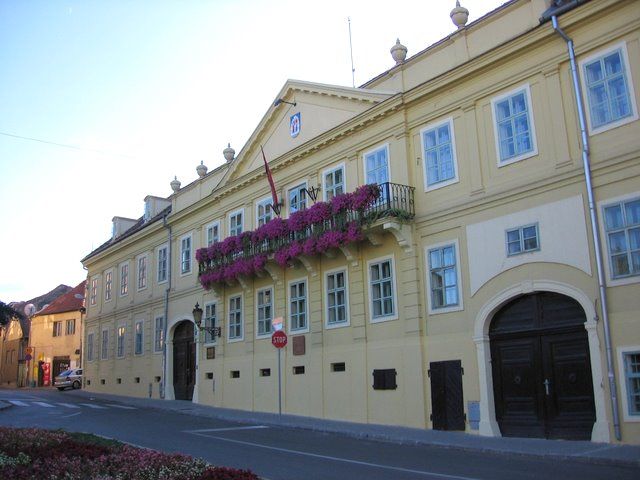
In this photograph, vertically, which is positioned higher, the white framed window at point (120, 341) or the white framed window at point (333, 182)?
the white framed window at point (333, 182)

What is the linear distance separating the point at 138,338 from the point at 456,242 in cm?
2224

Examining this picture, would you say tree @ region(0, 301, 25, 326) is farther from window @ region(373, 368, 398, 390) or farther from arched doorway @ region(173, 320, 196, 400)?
window @ region(373, 368, 398, 390)

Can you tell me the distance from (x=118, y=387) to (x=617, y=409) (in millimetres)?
28860

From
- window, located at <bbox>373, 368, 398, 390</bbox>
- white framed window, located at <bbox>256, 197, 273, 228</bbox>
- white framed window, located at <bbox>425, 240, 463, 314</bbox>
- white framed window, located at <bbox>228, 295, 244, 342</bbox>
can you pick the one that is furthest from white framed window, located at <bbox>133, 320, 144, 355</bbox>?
white framed window, located at <bbox>425, 240, 463, 314</bbox>

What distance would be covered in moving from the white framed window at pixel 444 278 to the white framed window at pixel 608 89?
16.0ft

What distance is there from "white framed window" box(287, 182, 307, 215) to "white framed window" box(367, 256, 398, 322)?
4.42 metres

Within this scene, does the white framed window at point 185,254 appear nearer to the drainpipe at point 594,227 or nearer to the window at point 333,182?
the window at point 333,182

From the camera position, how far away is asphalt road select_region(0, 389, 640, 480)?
36.2 ft

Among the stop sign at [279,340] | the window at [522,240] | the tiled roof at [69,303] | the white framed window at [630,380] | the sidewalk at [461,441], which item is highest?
the tiled roof at [69,303]

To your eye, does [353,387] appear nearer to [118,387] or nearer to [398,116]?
[398,116]

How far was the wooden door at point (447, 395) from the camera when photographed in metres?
17.3

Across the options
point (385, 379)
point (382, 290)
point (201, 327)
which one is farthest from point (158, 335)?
point (385, 379)

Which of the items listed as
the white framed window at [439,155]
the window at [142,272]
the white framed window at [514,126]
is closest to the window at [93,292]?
the window at [142,272]

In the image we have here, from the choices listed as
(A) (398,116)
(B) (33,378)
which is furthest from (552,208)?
(B) (33,378)
